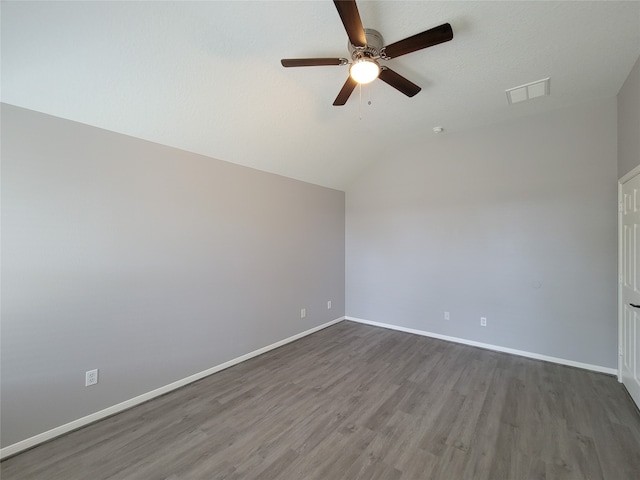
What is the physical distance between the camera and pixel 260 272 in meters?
3.53

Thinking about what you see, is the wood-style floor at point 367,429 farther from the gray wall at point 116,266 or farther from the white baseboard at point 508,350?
the gray wall at point 116,266

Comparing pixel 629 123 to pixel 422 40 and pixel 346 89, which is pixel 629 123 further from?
pixel 346 89

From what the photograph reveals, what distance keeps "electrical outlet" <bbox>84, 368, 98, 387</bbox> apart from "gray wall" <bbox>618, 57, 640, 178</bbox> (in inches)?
195

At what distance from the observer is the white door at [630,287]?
234 cm

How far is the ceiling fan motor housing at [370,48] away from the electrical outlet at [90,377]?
3133mm

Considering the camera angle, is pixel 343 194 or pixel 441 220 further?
pixel 343 194

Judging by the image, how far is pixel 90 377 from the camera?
2174mm

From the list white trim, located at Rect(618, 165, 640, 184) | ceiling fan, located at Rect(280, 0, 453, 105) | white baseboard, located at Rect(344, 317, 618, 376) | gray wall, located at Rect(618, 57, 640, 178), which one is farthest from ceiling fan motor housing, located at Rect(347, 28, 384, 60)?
white baseboard, located at Rect(344, 317, 618, 376)

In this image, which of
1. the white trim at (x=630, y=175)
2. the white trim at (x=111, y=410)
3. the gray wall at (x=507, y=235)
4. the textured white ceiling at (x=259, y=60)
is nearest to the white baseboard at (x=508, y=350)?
the gray wall at (x=507, y=235)

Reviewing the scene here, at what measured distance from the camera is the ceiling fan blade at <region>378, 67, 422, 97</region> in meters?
1.91

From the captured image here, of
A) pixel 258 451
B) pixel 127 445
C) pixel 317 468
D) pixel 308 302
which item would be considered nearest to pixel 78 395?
pixel 127 445

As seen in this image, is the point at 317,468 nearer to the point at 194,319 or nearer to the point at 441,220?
the point at 194,319

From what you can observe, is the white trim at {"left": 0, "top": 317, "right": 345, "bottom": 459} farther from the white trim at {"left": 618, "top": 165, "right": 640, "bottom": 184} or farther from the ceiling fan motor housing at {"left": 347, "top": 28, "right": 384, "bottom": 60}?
the white trim at {"left": 618, "top": 165, "right": 640, "bottom": 184}

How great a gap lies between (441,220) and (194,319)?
3572 mm
